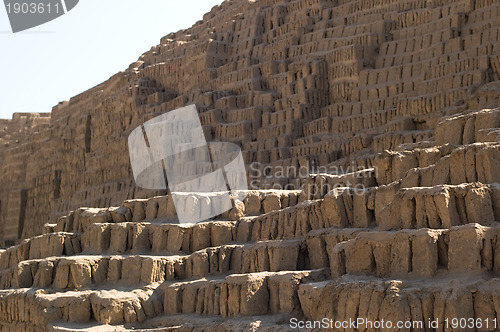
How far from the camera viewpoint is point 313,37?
29859 millimetres

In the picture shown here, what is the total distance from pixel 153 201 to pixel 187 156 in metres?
8.16

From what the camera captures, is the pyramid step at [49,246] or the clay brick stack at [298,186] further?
the pyramid step at [49,246]

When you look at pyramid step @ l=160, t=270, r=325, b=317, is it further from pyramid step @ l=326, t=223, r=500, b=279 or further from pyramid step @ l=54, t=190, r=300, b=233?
pyramid step @ l=54, t=190, r=300, b=233

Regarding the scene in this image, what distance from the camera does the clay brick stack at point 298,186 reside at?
11.4 meters

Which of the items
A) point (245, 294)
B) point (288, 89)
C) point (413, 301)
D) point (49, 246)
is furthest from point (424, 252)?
point (288, 89)

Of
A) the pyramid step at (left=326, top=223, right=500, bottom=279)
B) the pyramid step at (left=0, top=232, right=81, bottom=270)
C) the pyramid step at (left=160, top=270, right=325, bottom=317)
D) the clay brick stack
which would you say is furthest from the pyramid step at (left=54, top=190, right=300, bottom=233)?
the pyramid step at (left=326, top=223, right=500, bottom=279)

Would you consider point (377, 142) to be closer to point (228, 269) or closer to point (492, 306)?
point (228, 269)

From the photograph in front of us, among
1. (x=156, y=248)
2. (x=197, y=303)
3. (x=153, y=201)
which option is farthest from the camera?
(x=153, y=201)

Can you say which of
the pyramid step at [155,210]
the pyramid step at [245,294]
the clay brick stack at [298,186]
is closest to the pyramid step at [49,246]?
the clay brick stack at [298,186]

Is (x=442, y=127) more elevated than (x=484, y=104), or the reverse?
(x=484, y=104)

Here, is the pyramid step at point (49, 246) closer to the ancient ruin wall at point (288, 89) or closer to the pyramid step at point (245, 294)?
the pyramid step at point (245, 294)

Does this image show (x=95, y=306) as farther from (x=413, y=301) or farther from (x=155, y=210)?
(x=413, y=301)

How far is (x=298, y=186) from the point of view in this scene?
75.8 feet

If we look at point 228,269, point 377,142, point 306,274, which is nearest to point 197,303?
point 228,269
